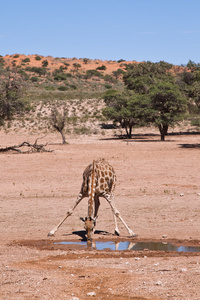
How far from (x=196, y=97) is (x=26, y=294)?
32.4 metres

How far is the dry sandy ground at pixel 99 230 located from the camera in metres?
7.74

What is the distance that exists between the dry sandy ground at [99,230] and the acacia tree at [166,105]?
56.6 feet

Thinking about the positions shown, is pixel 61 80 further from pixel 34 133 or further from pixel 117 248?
pixel 117 248

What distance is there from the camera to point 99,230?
13328 millimetres

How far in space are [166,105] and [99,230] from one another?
3594 centimetres

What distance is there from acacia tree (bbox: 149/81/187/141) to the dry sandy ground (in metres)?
17.3

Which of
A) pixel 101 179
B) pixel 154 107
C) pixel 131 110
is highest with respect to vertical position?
pixel 154 107

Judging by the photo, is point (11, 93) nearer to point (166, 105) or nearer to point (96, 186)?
point (166, 105)

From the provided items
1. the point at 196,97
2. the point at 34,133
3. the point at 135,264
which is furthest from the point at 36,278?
the point at 34,133

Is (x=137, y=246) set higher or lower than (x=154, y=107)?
lower

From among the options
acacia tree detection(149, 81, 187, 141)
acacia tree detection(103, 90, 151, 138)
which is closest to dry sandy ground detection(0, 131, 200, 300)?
acacia tree detection(149, 81, 187, 141)

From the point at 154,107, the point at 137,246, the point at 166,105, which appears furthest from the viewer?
the point at 154,107

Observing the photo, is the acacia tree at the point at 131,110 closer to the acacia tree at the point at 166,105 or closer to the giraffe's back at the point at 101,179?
the acacia tree at the point at 166,105

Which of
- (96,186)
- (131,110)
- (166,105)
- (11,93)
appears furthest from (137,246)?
(131,110)
